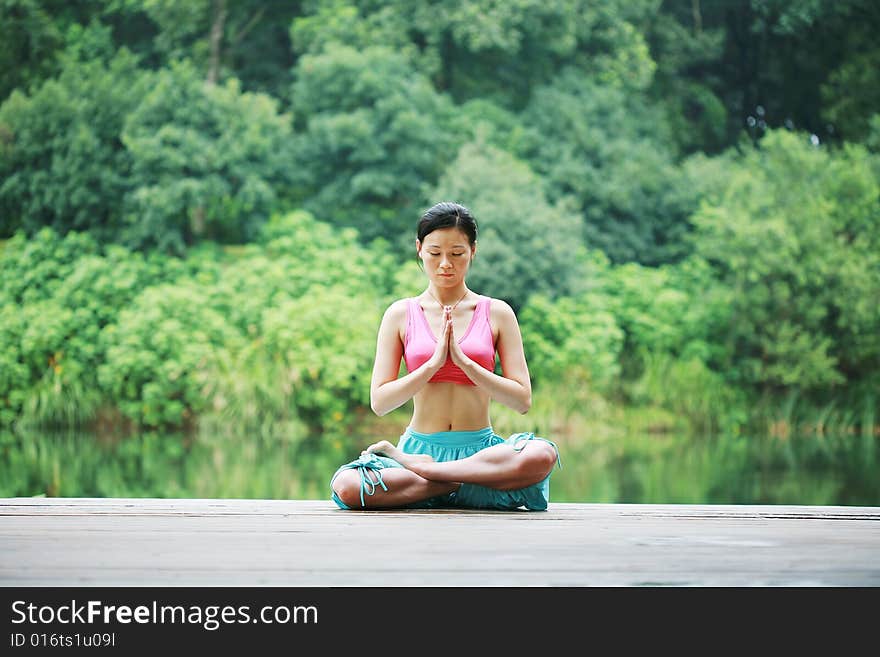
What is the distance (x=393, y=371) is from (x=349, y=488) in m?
0.32

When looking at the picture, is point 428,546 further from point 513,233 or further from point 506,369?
point 513,233

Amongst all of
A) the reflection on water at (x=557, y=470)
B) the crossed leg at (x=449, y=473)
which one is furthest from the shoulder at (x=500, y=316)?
the reflection on water at (x=557, y=470)

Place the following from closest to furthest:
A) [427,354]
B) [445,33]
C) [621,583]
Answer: [621,583] → [427,354] → [445,33]

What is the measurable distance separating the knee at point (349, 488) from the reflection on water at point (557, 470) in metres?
4.61

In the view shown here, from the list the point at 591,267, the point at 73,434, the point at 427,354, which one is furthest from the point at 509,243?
the point at 427,354

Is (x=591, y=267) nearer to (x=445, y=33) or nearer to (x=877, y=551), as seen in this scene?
(x=445, y=33)

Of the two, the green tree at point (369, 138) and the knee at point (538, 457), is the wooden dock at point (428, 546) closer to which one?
the knee at point (538, 457)

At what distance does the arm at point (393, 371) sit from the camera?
2.62 metres

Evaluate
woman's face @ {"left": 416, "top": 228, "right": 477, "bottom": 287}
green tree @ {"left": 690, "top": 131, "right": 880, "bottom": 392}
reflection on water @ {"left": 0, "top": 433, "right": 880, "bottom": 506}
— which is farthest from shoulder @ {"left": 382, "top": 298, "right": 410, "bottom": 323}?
green tree @ {"left": 690, "top": 131, "right": 880, "bottom": 392}

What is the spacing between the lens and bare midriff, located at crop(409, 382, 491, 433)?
9.19ft

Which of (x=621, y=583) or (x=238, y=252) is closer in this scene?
(x=621, y=583)

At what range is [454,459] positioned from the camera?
2.79 meters

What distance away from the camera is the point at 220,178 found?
37.3ft

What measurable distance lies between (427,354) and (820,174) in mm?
10191
